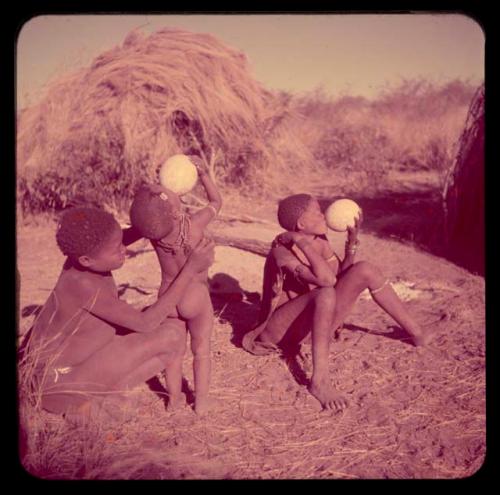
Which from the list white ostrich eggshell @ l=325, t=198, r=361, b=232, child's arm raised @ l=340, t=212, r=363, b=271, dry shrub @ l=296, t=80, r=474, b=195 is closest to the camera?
child's arm raised @ l=340, t=212, r=363, b=271

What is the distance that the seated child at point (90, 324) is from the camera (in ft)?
9.61

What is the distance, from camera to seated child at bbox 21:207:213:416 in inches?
115

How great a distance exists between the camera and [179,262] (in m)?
3.33

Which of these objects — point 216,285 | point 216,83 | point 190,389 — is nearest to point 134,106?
point 216,83

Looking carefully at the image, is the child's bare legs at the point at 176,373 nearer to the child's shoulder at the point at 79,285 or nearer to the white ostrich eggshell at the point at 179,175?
the child's shoulder at the point at 79,285

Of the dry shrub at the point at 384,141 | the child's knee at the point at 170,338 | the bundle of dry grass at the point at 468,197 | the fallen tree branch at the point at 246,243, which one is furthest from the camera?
the dry shrub at the point at 384,141

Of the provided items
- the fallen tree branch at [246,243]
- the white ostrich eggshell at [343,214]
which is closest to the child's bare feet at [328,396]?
the white ostrich eggshell at [343,214]

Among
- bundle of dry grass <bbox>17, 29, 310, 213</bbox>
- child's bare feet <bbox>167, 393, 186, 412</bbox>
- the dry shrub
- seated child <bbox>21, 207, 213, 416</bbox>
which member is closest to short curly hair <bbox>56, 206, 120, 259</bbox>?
seated child <bbox>21, 207, 213, 416</bbox>

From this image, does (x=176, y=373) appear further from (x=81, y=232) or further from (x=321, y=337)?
(x=81, y=232)

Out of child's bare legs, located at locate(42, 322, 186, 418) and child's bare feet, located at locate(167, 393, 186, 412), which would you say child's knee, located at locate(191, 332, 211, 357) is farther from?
child's bare feet, located at locate(167, 393, 186, 412)

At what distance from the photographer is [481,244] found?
6.14m

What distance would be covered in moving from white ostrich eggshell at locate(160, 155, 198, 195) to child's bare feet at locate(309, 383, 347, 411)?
4.72ft

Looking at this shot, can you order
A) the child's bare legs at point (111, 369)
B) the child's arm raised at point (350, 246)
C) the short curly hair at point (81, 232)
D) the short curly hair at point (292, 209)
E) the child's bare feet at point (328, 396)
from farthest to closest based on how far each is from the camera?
1. the child's arm raised at point (350, 246)
2. the short curly hair at point (292, 209)
3. the child's bare feet at point (328, 396)
4. the child's bare legs at point (111, 369)
5. the short curly hair at point (81, 232)

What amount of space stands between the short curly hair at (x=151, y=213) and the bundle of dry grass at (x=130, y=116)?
458 cm
